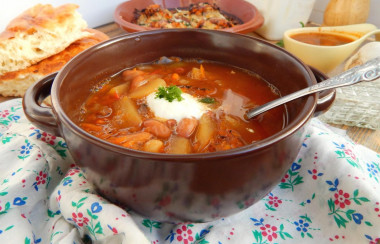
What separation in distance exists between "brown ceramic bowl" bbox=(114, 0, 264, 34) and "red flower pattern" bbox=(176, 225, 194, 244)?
155 cm

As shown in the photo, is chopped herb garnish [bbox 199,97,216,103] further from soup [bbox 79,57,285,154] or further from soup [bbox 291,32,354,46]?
soup [bbox 291,32,354,46]

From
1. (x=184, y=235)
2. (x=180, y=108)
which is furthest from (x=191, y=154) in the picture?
(x=180, y=108)

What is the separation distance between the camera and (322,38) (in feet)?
7.64

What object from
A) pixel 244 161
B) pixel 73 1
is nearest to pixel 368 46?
pixel 244 161

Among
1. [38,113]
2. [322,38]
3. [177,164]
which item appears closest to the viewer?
[177,164]

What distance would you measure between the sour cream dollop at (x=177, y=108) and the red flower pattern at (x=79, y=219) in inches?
18.6

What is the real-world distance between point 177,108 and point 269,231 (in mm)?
562

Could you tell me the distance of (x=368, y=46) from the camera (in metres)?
1.95

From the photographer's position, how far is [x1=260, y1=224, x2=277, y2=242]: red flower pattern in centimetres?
113

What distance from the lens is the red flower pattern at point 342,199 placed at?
1.19m

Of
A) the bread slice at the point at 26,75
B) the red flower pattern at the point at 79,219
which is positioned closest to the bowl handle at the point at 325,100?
the red flower pattern at the point at 79,219

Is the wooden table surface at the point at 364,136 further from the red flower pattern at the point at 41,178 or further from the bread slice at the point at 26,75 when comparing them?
the bread slice at the point at 26,75

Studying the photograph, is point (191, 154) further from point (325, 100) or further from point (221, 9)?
point (221, 9)

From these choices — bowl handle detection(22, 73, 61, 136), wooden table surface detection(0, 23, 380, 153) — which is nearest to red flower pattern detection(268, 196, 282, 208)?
wooden table surface detection(0, 23, 380, 153)
